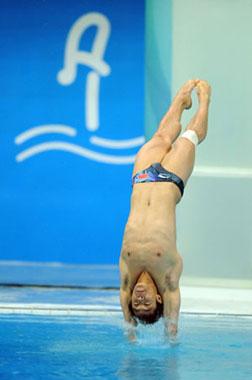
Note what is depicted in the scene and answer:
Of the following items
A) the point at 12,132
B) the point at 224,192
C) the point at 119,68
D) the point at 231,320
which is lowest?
the point at 231,320

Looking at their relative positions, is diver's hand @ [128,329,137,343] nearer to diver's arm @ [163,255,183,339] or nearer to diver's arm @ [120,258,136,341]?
diver's arm @ [120,258,136,341]

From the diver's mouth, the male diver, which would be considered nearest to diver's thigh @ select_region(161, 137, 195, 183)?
the male diver

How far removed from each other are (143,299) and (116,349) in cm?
68

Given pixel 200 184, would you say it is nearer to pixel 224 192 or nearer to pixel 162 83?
pixel 224 192

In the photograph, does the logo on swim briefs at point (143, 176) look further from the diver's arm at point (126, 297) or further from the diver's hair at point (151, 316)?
the diver's hair at point (151, 316)

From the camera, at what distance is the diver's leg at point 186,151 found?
23.8ft

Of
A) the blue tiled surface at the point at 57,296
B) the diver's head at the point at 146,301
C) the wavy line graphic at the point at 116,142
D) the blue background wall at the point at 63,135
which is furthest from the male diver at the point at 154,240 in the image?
the blue background wall at the point at 63,135

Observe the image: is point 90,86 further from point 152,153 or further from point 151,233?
point 151,233

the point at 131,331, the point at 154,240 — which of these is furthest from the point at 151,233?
the point at 131,331

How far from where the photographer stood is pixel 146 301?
6.52m

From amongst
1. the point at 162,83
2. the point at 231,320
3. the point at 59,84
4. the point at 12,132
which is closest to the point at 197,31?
the point at 162,83

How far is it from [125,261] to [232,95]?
11.9 feet

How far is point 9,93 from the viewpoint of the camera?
32.9 ft

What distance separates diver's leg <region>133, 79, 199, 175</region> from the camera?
7394mm
